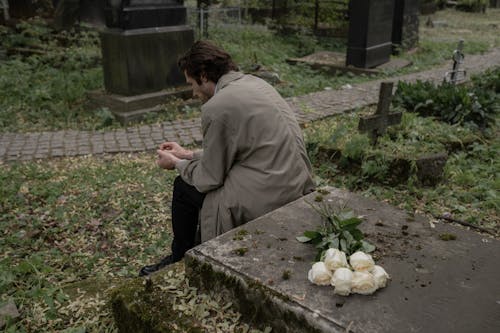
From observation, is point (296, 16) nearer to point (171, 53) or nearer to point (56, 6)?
point (56, 6)

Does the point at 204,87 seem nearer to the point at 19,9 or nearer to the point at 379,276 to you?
the point at 379,276

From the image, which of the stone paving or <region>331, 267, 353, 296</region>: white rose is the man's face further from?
the stone paving

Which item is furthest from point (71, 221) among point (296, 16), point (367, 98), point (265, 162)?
point (296, 16)

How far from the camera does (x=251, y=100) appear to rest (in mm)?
2824

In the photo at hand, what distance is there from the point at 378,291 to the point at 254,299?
0.49m

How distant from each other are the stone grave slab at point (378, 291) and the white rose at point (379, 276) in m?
0.04

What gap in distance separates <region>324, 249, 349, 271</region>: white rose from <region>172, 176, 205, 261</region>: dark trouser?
1.22 meters

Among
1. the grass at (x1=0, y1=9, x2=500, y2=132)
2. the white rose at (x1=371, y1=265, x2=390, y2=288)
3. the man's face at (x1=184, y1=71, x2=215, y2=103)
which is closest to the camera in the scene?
the white rose at (x1=371, y1=265, x2=390, y2=288)

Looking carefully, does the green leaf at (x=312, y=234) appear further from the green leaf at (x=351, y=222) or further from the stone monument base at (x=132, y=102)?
the stone monument base at (x=132, y=102)

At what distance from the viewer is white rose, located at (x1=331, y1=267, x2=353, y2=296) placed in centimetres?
193

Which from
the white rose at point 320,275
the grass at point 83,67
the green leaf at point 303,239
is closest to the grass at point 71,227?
the green leaf at point 303,239

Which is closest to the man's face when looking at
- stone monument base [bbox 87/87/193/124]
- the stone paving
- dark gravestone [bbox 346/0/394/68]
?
the stone paving

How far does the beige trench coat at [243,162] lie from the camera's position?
109 inches

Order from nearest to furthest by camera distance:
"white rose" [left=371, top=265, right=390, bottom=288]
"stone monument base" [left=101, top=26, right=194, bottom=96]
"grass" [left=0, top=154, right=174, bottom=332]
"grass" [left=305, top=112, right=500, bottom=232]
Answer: "white rose" [left=371, top=265, right=390, bottom=288] → "grass" [left=0, top=154, right=174, bottom=332] → "grass" [left=305, top=112, right=500, bottom=232] → "stone monument base" [left=101, top=26, right=194, bottom=96]
